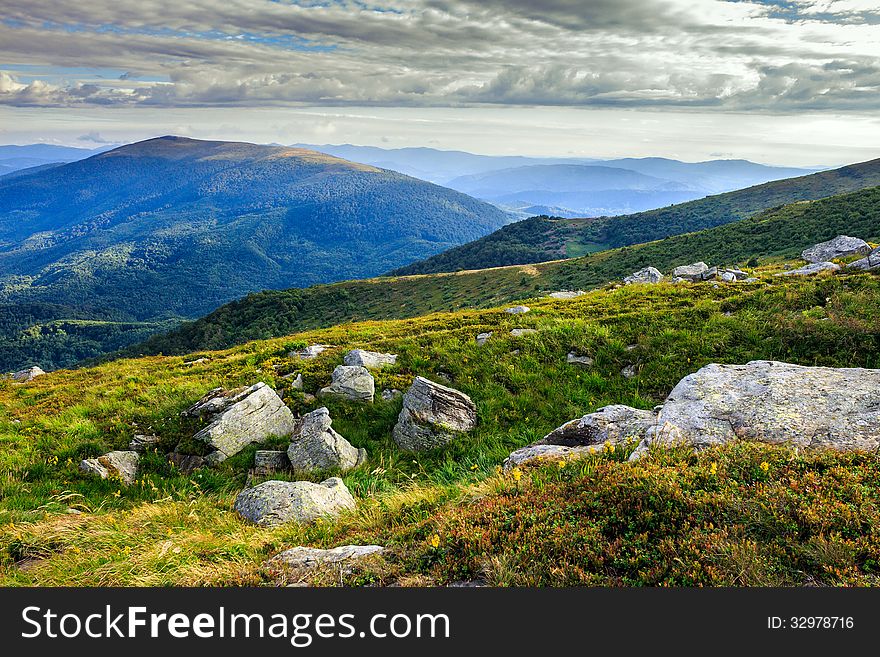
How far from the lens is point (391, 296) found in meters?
129

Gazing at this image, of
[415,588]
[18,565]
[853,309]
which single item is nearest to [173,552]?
[18,565]

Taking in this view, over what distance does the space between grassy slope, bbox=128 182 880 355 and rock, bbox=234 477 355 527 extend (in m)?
64.7

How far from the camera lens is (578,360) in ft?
42.6

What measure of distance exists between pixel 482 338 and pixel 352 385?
5.47 meters

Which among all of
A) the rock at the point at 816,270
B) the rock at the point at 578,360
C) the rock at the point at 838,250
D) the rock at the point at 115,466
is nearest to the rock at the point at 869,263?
the rock at the point at 816,270

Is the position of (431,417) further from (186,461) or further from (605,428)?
(186,461)

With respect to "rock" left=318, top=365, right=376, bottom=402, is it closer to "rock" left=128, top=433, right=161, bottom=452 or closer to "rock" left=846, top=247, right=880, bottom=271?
"rock" left=128, top=433, right=161, bottom=452

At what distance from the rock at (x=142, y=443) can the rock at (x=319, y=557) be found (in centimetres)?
734

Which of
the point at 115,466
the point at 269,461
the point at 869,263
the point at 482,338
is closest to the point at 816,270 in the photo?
the point at 869,263

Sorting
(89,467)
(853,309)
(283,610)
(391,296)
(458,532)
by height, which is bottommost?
(391,296)

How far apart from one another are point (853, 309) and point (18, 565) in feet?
62.2

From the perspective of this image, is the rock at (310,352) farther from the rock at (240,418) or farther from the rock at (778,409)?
the rock at (778,409)

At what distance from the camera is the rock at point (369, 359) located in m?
14.4

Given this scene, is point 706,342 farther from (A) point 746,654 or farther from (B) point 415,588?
(B) point 415,588
